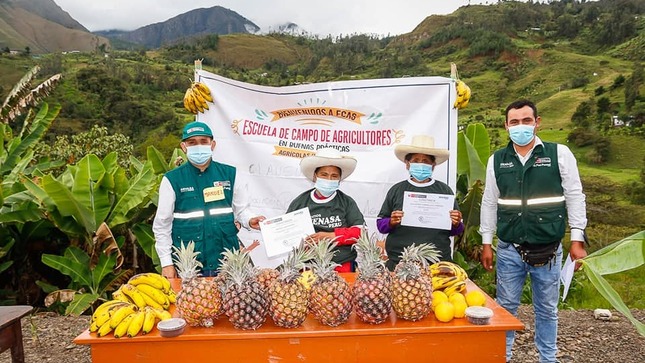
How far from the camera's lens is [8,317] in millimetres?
3043

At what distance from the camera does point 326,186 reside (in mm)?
3773

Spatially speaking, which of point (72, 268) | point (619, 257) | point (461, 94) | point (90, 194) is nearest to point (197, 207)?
point (90, 194)

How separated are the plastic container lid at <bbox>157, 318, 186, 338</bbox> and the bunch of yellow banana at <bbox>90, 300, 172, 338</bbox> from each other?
87 mm

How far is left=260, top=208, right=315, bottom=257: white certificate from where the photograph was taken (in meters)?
3.36

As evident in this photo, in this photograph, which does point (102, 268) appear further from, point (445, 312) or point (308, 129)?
point (445, 312)

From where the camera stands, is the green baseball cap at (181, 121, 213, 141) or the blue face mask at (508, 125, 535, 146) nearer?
the blue face mask at (508, 125, 535, 146)

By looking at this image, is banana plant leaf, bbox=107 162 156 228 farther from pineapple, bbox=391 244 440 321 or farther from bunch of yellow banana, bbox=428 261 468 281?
pineapple, bbox=391 244 440 321

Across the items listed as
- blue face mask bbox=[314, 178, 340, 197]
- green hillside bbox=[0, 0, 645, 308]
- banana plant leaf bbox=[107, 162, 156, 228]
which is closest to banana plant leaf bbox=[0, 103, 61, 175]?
banana plant leaf bbox=[107, 162, 156, 228]

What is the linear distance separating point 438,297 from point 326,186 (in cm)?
127

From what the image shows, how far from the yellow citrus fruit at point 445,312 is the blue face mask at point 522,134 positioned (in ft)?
4.71

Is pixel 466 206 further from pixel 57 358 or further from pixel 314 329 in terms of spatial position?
pixel 57 358

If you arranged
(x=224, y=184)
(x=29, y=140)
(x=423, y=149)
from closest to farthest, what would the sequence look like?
(x=423, y=149) → (x=224, y=184) → (x=29, y=140)

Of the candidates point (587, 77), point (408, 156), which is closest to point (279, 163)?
point (408, 156)

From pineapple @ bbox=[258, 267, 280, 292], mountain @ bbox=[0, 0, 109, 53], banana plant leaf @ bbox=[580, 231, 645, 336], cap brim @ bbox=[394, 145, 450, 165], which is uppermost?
mountain @ bbox=[0, 0, 109, 53]
